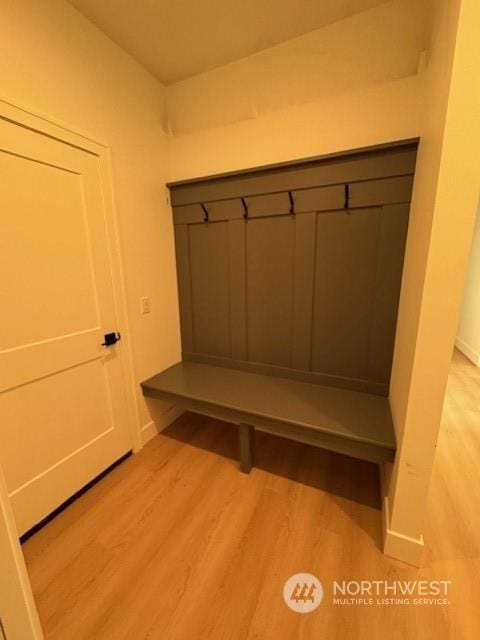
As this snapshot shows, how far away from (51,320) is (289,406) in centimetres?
146

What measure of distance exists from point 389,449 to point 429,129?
1483mm

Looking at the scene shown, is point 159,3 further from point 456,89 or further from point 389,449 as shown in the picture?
point 389,449

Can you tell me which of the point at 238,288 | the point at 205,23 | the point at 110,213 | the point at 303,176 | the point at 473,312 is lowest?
the point at 473,312

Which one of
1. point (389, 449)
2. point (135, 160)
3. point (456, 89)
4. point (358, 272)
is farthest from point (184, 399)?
point (456, 89)

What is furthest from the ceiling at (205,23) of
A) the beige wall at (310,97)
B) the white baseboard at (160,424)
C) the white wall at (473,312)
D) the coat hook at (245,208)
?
the white wall at (473,312)

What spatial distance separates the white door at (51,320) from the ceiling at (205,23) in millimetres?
754

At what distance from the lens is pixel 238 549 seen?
131 centimetres

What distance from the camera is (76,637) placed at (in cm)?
100

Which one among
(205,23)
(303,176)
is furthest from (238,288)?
(205,23)

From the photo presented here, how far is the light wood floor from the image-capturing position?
40.8 inches

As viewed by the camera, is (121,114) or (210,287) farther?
(210,287)

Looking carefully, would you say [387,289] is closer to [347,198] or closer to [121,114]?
[347,198]

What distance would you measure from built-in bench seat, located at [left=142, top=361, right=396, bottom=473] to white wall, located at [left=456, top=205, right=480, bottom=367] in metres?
2.85

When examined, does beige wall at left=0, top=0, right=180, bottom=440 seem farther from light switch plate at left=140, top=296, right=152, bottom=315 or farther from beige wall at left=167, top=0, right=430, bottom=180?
beige wall at left=167, top=0, right=430, bottom=180
